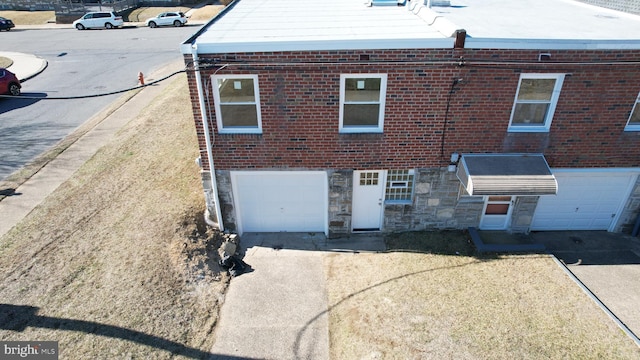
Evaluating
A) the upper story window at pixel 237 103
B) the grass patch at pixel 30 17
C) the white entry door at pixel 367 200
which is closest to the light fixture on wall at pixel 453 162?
the white entry door at pixel 367 200

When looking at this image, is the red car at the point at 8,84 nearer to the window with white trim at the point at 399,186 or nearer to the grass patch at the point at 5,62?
the grass patch at the point at 5,62

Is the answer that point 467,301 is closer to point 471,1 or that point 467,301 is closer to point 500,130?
point 500,130

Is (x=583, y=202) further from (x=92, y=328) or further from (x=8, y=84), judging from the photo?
(x=8, y=84)

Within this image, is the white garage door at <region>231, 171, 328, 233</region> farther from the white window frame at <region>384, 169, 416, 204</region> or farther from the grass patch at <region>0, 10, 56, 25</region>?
the grass patch at <region>0, 10, 56, 25</region>

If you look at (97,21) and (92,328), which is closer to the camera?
(92,328)

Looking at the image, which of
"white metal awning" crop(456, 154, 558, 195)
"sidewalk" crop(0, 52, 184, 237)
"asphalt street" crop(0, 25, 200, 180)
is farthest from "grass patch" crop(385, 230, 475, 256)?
"sidewalk" crop(0, 52, 184, 237)

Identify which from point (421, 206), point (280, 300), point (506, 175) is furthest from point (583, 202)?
point (280, 300)

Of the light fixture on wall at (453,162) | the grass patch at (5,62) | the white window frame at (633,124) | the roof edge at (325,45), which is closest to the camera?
the roof edge at (325,45)

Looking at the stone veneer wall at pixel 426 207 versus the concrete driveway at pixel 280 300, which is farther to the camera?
the stone veneer wall at pixel 426 207
